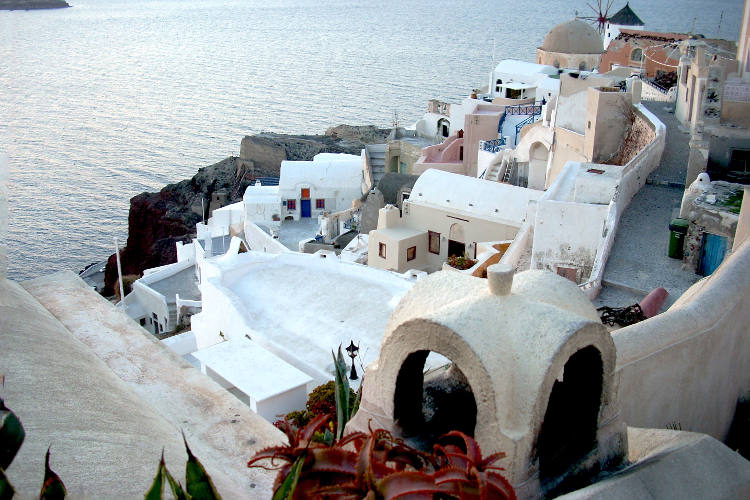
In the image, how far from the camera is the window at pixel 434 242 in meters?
22.3

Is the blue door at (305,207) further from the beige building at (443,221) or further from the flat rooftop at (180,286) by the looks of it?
the beige building at (443,221)

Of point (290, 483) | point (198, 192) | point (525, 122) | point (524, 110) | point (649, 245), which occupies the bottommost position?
point (198, 192)

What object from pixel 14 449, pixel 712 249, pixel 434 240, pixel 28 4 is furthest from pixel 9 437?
pixel 28 4

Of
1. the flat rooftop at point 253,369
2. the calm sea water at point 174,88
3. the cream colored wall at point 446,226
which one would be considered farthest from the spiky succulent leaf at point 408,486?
the calm sea water at point 174,88

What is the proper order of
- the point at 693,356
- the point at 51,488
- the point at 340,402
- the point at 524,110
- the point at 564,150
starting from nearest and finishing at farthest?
1. the point at 51,488
2. the point at 340,402
3. the point at 693,356
4. the point at 564,150
5. the point at 524,110

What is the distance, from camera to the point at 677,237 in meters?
11.4

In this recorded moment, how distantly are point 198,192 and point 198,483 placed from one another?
4295 centimetres

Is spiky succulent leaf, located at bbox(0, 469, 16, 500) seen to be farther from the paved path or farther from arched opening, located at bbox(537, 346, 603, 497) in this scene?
the paved path

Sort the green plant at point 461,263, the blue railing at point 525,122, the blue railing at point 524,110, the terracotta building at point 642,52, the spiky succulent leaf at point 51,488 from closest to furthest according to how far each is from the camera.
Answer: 1. the spiky succulent leaf at point 51,488
2. the green plant at point 461,263
3. the blue railing at point 525,122
4. the blue railing at point 524,110
5. the terracotta building at point 642,52

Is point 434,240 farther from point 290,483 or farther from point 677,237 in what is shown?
point 290,483

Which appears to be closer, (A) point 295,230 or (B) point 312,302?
(B) point 312,302

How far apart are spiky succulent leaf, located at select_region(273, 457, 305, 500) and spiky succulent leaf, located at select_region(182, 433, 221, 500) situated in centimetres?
23

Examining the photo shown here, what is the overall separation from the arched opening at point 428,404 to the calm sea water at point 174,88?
34.5 meters

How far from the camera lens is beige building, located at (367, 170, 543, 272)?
67.8ft
